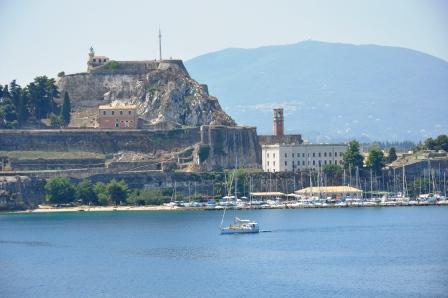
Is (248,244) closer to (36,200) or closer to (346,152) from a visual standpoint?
(36,200)

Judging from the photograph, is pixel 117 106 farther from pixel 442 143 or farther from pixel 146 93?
pixel 442 143

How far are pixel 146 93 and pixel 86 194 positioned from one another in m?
20.8

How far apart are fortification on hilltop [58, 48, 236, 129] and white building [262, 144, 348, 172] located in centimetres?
557

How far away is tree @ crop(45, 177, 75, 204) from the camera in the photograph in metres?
115

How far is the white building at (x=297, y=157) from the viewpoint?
131m

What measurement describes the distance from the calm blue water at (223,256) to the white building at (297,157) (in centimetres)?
2332

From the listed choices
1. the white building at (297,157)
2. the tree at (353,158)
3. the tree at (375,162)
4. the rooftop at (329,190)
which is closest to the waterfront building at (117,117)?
the white building at (297,157)

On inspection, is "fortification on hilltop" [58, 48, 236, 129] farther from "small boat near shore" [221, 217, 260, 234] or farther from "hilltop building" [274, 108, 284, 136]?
"small boat near shore" [221, 217, 260, 234]

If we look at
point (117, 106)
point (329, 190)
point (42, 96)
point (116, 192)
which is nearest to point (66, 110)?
point (42, 96)

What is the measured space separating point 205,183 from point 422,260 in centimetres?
5454

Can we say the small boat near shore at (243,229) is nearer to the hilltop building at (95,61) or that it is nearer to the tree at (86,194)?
the tree at (86,194)

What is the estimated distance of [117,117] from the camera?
13125 cm

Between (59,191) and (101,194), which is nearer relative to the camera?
(59,191)

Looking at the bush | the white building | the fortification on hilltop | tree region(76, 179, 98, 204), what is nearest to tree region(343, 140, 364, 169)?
the white building
